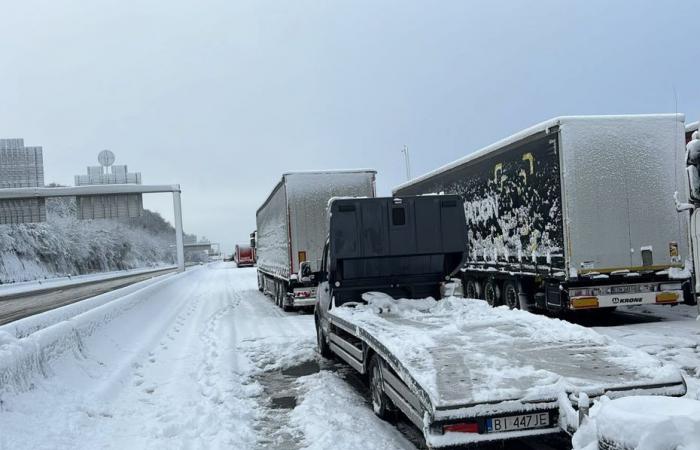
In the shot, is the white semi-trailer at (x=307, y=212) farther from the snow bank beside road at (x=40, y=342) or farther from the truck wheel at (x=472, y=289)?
the snow bank beside road at (x=40, y=342)

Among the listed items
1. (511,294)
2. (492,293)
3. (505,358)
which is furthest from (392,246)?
(492,293)

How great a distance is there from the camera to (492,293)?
14352 mm

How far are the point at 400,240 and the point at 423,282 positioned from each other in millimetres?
769

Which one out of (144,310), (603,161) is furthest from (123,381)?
(603,161)

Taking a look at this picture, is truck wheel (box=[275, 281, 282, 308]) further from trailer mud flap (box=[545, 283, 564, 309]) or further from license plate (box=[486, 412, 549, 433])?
license plate (box=[486, 412, 549, 433])

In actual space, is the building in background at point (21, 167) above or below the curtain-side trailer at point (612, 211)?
above

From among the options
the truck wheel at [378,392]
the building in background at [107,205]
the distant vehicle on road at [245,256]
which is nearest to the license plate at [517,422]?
the truck wheel at [378,392]

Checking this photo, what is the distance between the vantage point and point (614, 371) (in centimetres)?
452

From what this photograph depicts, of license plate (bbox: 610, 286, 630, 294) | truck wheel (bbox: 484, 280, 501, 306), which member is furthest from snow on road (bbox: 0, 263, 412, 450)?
license plate (bbox: 610, 286, 630, 294)

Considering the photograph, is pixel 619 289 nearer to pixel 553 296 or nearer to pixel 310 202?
pixel 553 296

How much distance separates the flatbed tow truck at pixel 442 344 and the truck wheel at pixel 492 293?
5.39 metres

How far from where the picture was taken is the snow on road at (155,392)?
5.32 meters

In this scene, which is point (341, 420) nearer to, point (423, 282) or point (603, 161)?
point (423, 282)

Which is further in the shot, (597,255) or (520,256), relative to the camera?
(520,256)
